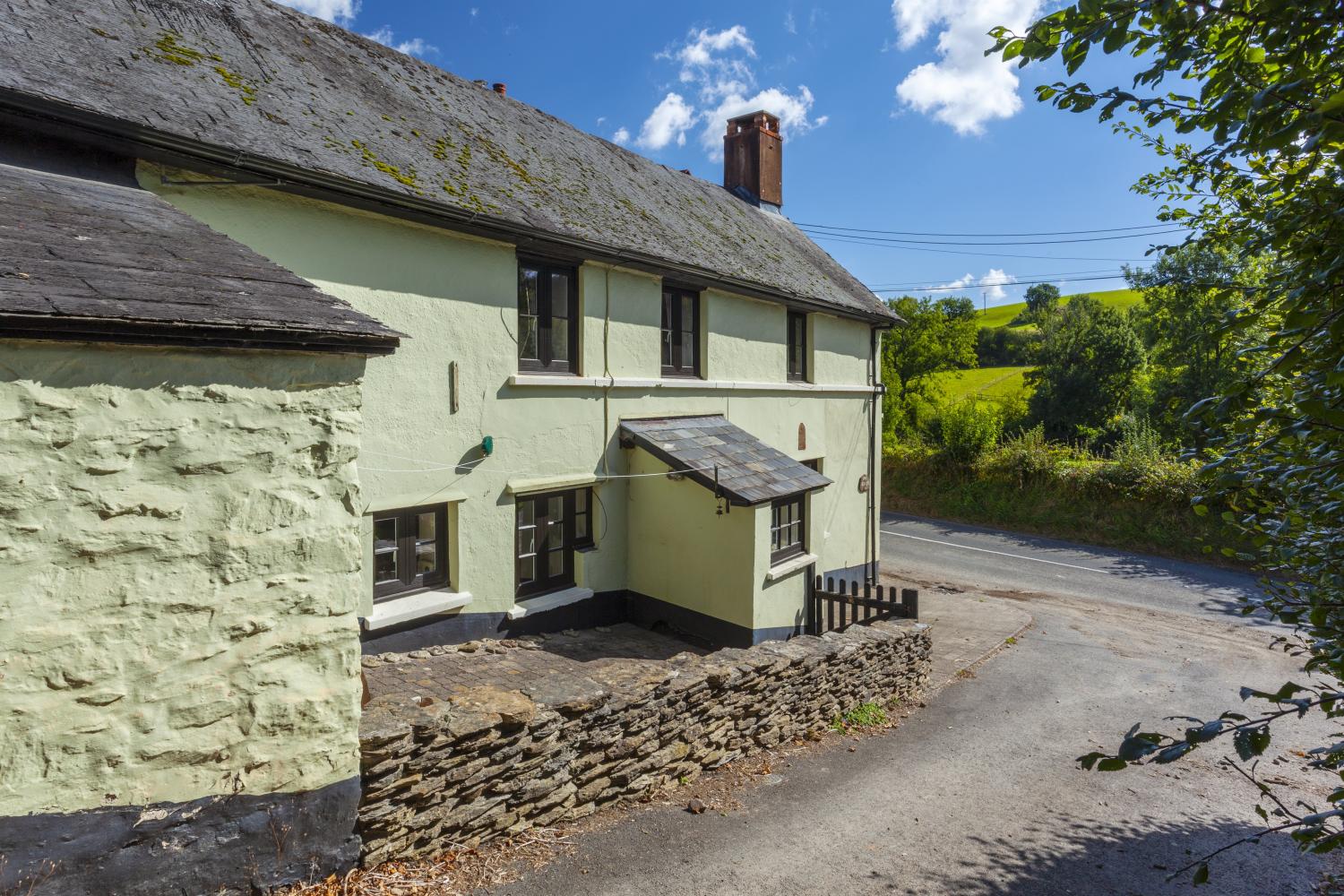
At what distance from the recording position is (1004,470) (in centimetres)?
2467

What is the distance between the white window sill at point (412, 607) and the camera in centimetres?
771

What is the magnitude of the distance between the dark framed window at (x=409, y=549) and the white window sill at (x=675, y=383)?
6.43ft

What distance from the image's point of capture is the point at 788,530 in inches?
495

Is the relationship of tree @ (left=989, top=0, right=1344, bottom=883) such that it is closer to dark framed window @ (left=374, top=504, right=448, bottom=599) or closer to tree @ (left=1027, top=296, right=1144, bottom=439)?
dark framed window @ (left=374, top=504, right=448, bottom=599)

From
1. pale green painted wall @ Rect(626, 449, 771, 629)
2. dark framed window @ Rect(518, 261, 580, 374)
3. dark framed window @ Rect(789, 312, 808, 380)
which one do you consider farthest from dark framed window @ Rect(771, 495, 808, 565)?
dark framed window @ Rect(518, 261, 580, 374)

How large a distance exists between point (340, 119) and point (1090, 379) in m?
37.6

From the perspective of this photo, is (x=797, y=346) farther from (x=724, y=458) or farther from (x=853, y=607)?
(x=853, y=607)

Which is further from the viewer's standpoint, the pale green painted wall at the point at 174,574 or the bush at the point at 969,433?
the bush at the point at 969,433

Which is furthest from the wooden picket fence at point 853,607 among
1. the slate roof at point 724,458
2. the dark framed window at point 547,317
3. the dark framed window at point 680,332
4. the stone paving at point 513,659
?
the dark framed window at point 547,317

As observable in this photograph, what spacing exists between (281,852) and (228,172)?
5.73 m

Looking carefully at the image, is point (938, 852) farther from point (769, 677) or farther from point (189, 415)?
point (189, 415)

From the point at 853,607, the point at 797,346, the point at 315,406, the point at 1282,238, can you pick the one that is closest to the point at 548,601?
the point at 853,607

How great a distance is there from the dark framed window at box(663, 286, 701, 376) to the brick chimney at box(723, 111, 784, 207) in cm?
713

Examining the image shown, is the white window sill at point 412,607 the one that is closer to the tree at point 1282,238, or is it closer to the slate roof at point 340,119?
the slate roof at point 340,119
